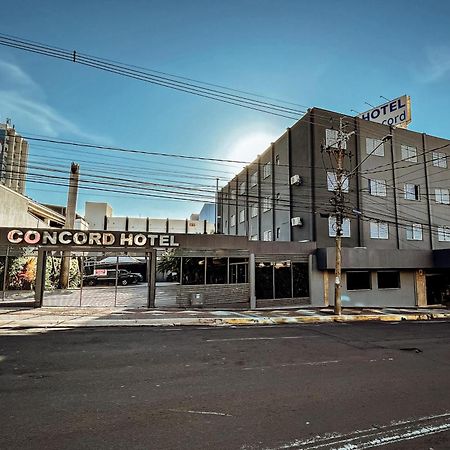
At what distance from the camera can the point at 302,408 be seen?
18.1ft

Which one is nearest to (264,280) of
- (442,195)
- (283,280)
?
(283,280)

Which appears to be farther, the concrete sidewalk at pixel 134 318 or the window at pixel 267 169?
the window at pixel 267 169

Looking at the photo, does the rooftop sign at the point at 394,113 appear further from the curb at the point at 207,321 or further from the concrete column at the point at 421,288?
the curb at the point at 207,321

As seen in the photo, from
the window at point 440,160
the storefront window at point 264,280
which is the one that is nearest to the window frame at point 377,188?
the window at point 440,160

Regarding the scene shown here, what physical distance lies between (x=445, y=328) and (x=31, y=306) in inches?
796

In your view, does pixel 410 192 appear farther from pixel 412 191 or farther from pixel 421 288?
pixel 421 288

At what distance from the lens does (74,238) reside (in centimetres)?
1909

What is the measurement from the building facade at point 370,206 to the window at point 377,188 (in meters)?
0.08

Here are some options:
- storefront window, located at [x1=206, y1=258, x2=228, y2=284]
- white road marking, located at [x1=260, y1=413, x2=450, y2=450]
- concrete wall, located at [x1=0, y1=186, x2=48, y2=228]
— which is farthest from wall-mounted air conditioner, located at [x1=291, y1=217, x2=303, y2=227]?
white road marking, located at [x1=260, y1=413, x2=450, y2=450]

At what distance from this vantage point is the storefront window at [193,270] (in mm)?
20688

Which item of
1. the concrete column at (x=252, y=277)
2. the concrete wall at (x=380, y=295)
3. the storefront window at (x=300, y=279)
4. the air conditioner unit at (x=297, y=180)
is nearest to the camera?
the concrete column at (x=252, y=277)

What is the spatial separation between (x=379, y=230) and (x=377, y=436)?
86.6 feet

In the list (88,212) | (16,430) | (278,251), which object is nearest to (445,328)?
(278,251)

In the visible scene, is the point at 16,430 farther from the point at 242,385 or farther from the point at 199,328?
the point at 199,328
